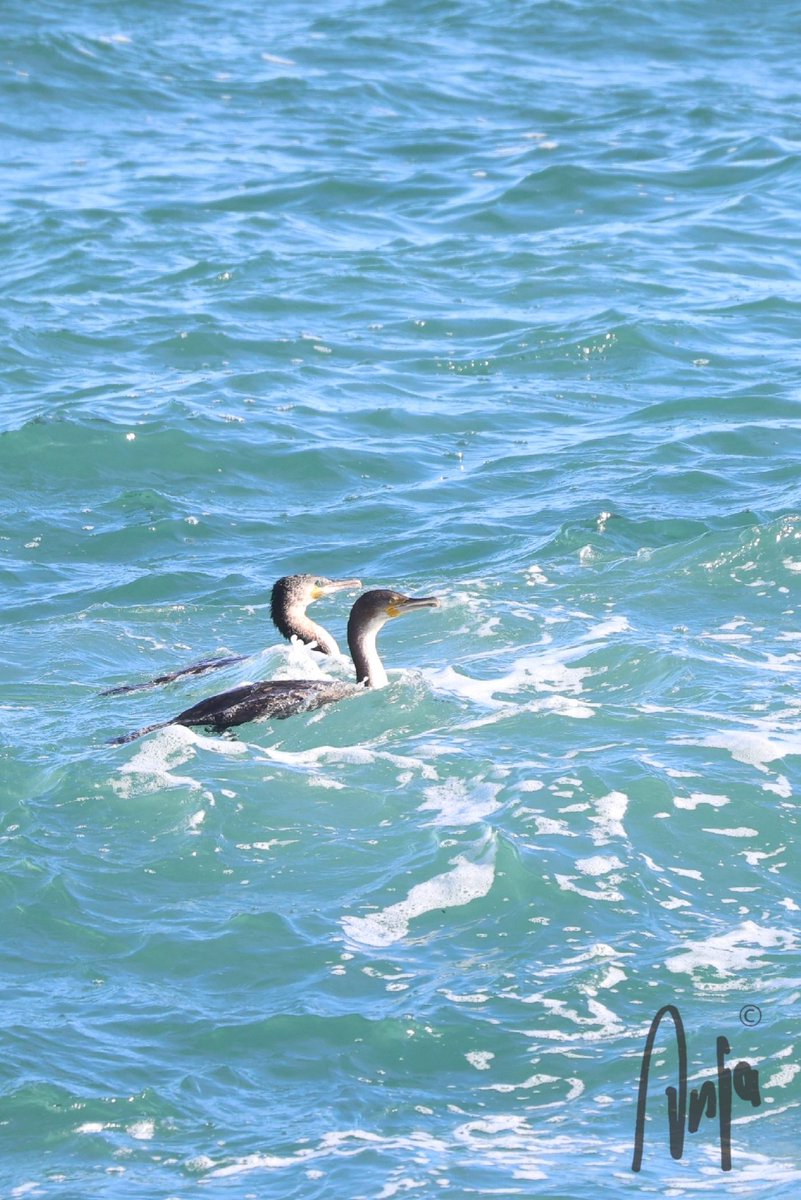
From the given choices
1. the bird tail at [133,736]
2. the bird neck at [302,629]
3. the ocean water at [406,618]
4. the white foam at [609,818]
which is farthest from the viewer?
the bird neck at [302,629]

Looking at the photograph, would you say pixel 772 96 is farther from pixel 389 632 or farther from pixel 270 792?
pixel 270 792

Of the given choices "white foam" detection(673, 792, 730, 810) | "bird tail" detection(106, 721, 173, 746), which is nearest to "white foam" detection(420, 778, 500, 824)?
"white foam" detection(673, 792, 730, 810)

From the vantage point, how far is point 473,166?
2072 cm

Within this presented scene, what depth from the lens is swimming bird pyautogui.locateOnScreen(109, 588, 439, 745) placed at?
30.7 feet

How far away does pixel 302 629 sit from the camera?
35.2ft

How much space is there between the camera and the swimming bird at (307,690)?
9.37m

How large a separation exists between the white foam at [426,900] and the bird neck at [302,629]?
3.20m

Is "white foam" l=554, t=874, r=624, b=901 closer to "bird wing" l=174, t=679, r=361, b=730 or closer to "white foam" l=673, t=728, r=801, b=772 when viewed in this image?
"white foam" l=673, t=728, r=801, b=772

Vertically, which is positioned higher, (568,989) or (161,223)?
(161,223)

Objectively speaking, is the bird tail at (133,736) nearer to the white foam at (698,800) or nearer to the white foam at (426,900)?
the white foam at (426,900)

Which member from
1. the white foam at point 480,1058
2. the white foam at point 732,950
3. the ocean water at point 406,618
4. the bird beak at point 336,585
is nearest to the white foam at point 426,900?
the ocean water at point 406,618

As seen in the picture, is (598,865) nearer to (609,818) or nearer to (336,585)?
(609,818)

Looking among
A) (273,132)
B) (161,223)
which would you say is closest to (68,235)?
(161,223)

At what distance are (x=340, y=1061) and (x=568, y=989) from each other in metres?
0.91
